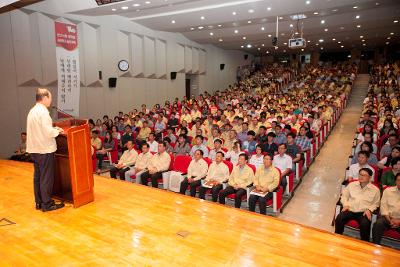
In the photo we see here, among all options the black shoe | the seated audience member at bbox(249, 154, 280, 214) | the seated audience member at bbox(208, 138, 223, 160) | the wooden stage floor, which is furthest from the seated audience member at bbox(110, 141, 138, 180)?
the seated audience member at bbox(249, 154, 280, 214)

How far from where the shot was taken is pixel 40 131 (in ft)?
8.64

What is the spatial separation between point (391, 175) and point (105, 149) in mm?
5384

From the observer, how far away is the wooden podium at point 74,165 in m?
2.73

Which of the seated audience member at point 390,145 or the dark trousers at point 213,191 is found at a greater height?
the seated audience member at point 390,145

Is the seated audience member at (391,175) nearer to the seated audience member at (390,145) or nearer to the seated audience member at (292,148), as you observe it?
the seated audience member at (390,145)

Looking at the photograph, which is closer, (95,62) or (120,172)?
(120,172)

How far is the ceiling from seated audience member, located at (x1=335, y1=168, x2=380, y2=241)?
20.1 ft

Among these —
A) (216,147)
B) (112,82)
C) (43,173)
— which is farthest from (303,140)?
(112,82)

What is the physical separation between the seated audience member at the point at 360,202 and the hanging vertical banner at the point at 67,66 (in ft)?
20.1

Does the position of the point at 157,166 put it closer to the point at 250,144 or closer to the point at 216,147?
the point at 216,147

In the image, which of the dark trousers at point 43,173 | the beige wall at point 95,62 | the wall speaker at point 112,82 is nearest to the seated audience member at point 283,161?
the dark trousers at point 43,173

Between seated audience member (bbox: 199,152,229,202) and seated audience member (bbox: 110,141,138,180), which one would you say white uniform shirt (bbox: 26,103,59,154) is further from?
seated audience member (bbox: 110,141,138,180)

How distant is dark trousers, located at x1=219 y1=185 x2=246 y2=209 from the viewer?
400 centimetres

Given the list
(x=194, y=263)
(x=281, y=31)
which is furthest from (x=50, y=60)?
(x=281, y=31)
